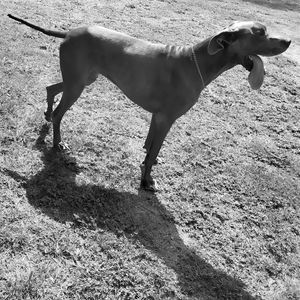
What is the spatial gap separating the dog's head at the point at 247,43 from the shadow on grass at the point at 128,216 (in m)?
1.63

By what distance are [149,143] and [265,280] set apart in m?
1.72

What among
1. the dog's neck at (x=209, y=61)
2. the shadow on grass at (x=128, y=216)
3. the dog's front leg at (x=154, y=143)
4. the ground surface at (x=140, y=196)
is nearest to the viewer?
the ground surface at (x=140, y=196)

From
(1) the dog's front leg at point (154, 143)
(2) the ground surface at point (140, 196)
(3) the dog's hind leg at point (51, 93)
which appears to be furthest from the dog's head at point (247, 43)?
(3) the dog's hind leg at point (51, 93)

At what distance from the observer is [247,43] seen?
330 centimetres

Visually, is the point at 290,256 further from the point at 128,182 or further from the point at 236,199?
the point at 128,182

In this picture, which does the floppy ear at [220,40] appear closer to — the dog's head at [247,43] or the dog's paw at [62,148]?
the dog's head at [247,43]

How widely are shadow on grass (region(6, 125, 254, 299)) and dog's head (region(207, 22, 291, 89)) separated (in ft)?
5.36

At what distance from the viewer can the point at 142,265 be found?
3.29 metres

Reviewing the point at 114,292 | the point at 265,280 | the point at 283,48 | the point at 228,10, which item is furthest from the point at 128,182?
the point at 228,10

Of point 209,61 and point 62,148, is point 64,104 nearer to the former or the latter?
point 62,148

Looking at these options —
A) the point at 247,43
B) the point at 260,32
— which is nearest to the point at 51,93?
the point at 247,43

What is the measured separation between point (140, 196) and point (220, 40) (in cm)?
173

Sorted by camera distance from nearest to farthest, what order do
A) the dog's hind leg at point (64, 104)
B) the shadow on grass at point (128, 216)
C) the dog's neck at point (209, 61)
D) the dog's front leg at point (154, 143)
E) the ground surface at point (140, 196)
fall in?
the ground surface at point (140, 196)
the shadow on grass at point (128, 216)
the dog's neck at point (209, 61)
the dog's front leg at point (154, 143)
the dog's hind leg at point (64, 104)

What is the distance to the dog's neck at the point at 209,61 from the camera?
3418mm
